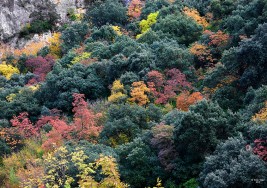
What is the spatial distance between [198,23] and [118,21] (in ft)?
44.0

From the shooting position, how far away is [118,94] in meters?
30.8

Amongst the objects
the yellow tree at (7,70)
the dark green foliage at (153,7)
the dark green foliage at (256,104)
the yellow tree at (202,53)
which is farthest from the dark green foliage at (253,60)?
the yellow tree at (7,70)

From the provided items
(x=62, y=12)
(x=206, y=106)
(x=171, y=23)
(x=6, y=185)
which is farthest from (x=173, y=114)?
(x=62, y=12)

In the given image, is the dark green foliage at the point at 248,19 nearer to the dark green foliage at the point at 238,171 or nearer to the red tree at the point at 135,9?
the dark green foliage at the point at 238,171

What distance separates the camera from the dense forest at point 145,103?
18469 millimetres

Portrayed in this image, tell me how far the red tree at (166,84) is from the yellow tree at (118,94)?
7.41 ft

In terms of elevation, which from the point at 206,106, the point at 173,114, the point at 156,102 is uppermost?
the point at 206,106

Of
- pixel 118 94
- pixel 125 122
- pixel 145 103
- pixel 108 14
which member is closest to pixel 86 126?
pixel 125 122

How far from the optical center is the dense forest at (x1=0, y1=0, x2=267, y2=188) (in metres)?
18.5

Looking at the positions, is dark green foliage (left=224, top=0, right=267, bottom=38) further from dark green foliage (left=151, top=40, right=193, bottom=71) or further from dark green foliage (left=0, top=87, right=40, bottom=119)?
dark green foliage (left=0, top=87, right=40, bottom=119)

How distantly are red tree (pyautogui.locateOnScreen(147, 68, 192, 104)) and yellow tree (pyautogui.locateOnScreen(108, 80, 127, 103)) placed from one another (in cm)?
226

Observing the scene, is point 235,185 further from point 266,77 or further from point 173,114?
point 266,77

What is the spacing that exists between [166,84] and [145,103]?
3416 mm

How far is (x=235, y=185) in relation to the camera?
672 inches
